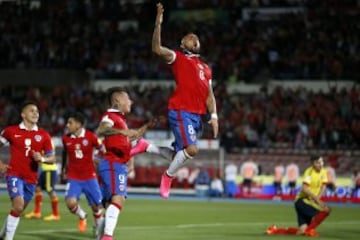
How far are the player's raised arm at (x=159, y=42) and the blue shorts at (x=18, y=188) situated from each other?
3.23 m

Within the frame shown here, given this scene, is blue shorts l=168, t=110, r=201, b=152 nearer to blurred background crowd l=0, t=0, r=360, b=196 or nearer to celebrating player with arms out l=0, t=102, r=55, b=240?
celebrating player with arms out l=0, t=102, r=55, b=240

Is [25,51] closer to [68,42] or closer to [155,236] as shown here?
[68,42]

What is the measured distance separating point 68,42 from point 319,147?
1580cm

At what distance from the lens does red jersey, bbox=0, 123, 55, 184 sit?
14664mm

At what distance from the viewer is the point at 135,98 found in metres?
39.8

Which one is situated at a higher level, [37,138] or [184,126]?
[184,126]

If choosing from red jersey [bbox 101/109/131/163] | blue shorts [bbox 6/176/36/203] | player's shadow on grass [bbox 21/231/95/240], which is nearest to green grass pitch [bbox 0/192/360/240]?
player's shadow on grass [bbox 21/231/95/240]

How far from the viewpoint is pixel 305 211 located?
18312mm

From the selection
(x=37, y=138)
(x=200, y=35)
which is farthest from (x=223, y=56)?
(x=37, y=138)

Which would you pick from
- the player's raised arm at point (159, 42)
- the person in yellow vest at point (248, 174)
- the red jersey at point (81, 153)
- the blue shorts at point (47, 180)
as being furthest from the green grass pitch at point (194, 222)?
the player's raised arm at point (159, 42)

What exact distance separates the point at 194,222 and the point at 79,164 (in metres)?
4.62

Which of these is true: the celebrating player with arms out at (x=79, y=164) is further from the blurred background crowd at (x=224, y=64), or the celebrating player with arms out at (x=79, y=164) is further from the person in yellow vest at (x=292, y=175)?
the blurred background crowd at (x=224, y=64)

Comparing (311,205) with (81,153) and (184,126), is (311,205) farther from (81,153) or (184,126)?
(184,126)

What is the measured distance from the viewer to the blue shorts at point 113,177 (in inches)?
553
